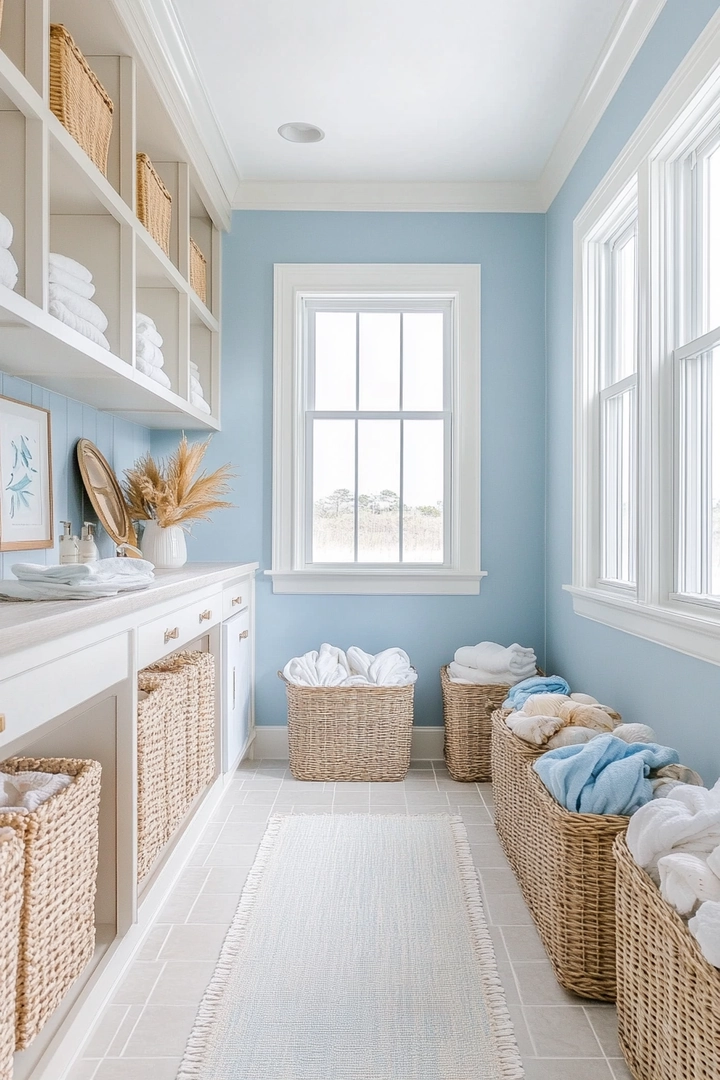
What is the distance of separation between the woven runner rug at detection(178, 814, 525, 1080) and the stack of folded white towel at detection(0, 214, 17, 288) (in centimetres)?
160

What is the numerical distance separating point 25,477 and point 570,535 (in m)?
2.11

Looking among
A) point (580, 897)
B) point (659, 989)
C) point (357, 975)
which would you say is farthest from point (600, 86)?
point (357, 975)

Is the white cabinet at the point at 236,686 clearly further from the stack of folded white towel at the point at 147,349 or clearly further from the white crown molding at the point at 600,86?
the white crown molding at the point at 600,86

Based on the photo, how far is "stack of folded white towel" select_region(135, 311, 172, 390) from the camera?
2.40 metres

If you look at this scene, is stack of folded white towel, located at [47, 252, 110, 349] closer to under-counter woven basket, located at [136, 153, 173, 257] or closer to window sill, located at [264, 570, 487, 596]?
under-counter woven basket, located at [136, 153, 173, 257]

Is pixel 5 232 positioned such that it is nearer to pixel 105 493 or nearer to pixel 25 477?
pixel 25 477

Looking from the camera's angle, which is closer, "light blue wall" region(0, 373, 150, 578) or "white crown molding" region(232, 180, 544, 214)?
"light blue wall" region(0, 373, 150, 578)

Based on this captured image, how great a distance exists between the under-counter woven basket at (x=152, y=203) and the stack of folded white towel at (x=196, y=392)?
1.93 feet

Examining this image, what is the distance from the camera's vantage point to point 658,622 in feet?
7.01

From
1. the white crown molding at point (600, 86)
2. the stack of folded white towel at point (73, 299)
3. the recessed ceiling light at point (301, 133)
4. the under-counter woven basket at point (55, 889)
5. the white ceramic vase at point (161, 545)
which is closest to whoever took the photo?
the under-counter woven basket at point (55, 889)

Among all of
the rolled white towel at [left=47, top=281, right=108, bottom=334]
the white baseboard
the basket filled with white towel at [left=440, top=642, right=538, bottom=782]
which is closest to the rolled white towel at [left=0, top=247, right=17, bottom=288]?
the rolled white towel at [left=47, top=281, right=108, bottom=334]

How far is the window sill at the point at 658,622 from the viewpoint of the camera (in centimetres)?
183

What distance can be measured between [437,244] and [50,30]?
215 centimetres

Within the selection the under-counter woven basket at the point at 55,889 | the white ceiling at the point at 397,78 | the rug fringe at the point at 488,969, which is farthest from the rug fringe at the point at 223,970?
the white ceiling at the point at 397,78
